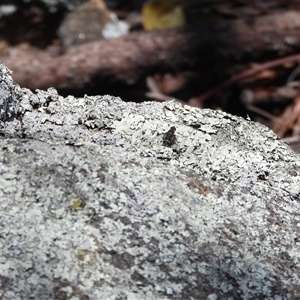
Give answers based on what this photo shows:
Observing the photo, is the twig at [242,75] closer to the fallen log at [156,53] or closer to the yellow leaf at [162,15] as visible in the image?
the fallen log at [156,53]

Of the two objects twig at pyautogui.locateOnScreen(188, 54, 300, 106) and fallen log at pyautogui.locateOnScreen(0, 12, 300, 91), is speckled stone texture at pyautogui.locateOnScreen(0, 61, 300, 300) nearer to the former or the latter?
fallen log at pyautogui.locateOnScreen(0, 12, 300, 91)

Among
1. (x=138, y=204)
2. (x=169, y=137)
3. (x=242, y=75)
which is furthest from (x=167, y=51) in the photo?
(x=138, y=204)

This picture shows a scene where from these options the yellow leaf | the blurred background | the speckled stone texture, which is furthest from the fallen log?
the speckled stone texture

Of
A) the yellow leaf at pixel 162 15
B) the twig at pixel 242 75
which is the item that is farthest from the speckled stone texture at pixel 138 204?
the yellow leaf at pixel 162 15

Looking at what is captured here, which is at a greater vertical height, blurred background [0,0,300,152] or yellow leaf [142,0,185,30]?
yellow leaf [142,0,185,30]

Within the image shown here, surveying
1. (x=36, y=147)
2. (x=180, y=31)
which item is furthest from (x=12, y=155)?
(x=180, y=31)

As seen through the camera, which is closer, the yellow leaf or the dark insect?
the dark insect

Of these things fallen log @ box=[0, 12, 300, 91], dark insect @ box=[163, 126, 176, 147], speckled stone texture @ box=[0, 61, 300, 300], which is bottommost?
speckled stone texture @ box=[0, 61, 300, 300]
